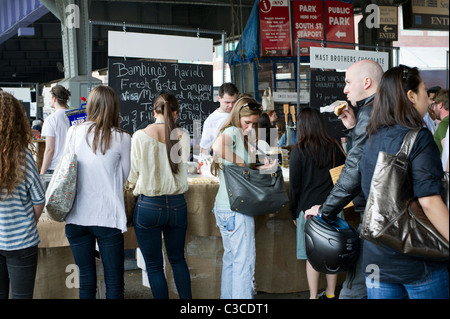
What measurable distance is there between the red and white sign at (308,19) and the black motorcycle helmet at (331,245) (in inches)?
354

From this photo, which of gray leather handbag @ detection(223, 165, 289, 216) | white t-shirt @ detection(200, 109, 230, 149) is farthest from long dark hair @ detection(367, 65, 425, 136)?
white t-shirt @ detection(200, 109, 230, 149)

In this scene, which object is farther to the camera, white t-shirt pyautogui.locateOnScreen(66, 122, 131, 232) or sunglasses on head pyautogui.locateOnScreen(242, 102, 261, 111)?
sunglasses on head pyautogui.locateOnScreen(242, 102, 261, 111)

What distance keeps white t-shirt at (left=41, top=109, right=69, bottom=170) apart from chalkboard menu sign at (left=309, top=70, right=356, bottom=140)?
9.52 ft

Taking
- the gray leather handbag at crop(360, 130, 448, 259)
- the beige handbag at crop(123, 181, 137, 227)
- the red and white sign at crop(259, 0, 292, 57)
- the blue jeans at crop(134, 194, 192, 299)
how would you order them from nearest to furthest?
the gray leather handbag at crop(360, 130, 448, 259) → the blue jeans at crop(134, 194, 192, 299) → the beige handbag at crop(123, 181, 137, 227) → the red and white sign at crop(259, 0, 292, 57)

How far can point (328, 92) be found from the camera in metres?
6.13

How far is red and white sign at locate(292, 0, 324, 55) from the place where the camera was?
11047mm

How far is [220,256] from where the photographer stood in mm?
4148

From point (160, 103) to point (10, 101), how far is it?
1.04 m

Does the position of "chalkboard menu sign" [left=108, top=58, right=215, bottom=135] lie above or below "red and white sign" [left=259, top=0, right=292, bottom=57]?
below

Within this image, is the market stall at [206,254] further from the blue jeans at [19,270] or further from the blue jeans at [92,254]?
the blue jeans at [19,270]

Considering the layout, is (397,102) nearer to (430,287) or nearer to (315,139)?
(430,287)

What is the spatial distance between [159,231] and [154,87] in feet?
7.20
